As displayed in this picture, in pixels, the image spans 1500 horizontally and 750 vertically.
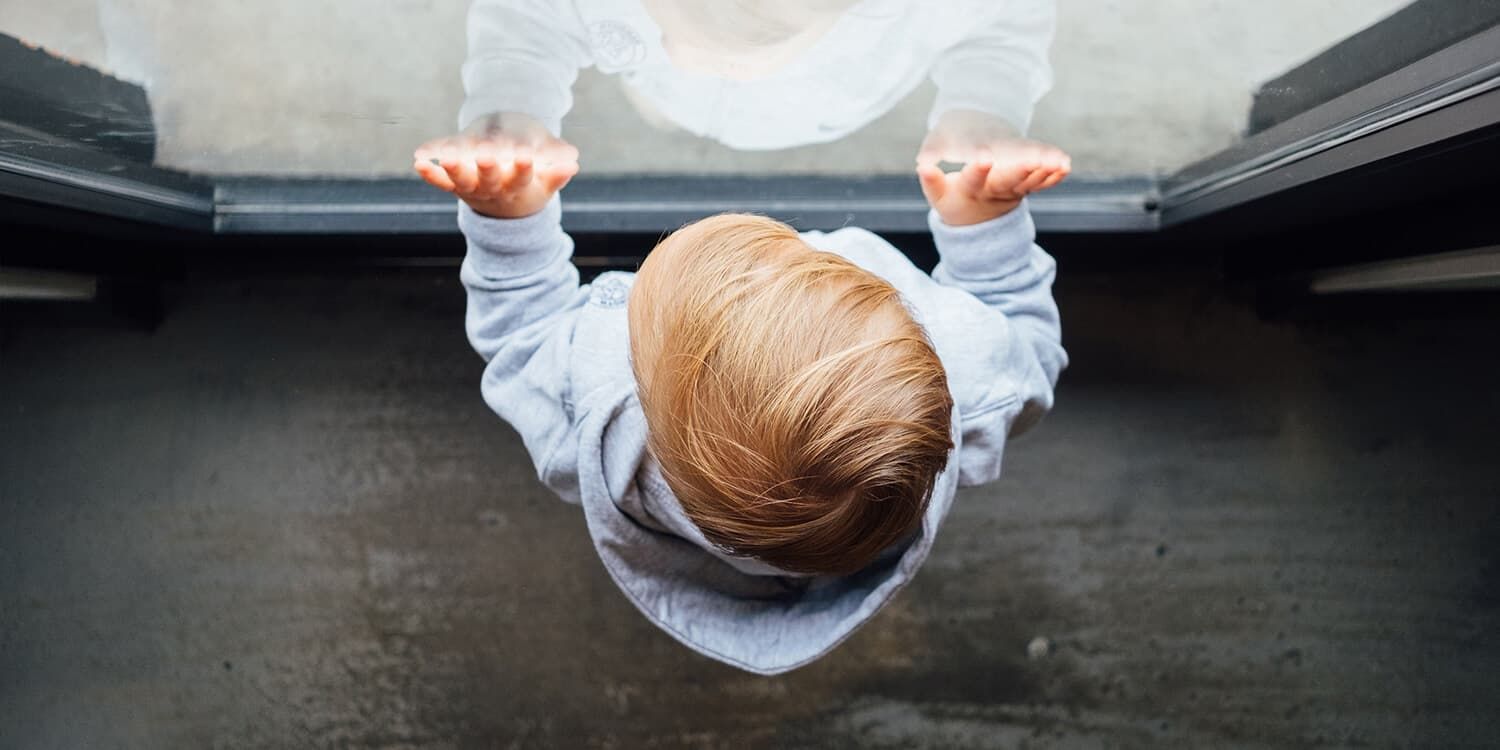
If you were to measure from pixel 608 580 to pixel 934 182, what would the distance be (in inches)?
25.3

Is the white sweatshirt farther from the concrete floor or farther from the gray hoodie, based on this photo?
the concrete floor

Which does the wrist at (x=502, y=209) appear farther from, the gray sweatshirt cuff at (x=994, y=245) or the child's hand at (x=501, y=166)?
the gray sweatshirt cuff at (x=994, y=245)

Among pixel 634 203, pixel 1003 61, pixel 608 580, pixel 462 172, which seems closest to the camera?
pixel 462 172

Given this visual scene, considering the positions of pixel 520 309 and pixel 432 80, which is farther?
pixel 432 80

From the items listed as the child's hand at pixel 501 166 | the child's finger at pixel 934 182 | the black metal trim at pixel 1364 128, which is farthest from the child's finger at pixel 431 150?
the black metal trim at pixel 1364 128

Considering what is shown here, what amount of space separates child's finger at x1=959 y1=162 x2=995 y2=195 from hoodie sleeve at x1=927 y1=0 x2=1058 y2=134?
0.21 ft

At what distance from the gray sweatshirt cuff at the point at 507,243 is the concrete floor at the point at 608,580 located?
481mm

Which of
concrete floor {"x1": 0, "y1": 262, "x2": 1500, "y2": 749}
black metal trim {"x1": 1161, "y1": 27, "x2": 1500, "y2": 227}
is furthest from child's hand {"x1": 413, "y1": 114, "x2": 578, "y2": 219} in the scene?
black metal trim {"x1": 1161, "y1": 27, "x2": 1500, "y2": 227}

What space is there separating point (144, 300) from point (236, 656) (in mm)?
432

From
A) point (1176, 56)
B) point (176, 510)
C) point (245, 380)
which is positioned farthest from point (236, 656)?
point (1176, 56)

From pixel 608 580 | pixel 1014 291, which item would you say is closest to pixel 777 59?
pixel 1014 291

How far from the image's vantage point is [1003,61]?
2.21 ft

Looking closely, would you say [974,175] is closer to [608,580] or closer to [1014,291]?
[1014,291]

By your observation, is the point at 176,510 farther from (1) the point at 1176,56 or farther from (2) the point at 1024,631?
(1) the point at 1176,56
